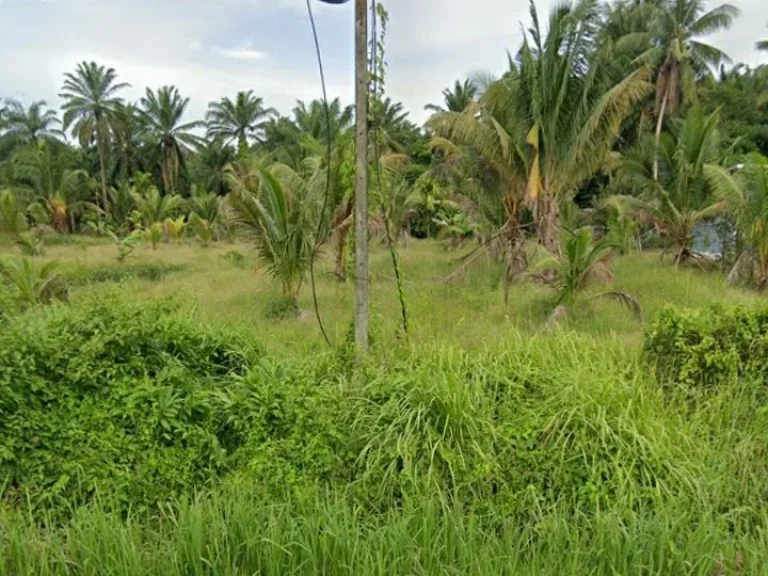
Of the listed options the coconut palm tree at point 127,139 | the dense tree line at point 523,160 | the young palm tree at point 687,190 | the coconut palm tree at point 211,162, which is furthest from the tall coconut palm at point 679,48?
the coconut palm tree at point 127,139

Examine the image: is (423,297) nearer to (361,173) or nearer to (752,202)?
(361,173)

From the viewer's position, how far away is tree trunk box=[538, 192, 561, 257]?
1152cm

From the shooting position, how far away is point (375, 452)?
10.8 ft

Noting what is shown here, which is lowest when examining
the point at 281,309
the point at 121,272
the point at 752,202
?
the point at 121,272

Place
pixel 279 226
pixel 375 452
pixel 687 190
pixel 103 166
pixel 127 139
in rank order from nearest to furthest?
pixel 375 452 → pixel 279 226 → pixel 687 190 → pixel 103 166 → pixel 127 139

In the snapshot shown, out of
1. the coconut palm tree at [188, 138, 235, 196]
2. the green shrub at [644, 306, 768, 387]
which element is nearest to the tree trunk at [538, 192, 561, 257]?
the green shrub at [644, 306, 768, 387]

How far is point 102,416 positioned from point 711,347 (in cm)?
469

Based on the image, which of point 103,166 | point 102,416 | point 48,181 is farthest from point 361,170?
point 103,166

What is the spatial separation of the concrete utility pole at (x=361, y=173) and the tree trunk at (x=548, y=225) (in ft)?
27.0

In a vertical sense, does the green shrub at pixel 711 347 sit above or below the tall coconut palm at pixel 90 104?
below

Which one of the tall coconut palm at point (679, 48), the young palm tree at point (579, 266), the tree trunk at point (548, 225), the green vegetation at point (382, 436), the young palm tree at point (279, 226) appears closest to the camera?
the green vegetation at point (382, 436)

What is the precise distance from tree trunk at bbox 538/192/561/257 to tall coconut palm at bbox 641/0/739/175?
49.7 feet

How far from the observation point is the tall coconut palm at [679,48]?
2252cm

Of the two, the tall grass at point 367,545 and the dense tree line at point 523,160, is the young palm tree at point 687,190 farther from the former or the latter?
the tall grass at point 367,545
